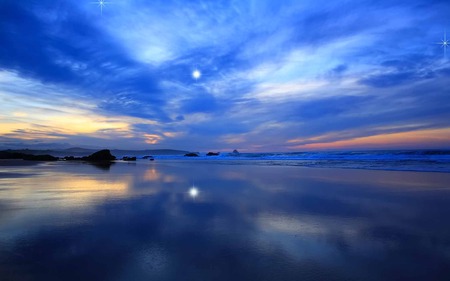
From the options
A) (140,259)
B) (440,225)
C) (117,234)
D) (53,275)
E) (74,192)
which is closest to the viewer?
(53,275)

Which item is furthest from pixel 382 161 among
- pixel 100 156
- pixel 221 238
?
pixel 100 156

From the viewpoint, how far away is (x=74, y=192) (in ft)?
23.4

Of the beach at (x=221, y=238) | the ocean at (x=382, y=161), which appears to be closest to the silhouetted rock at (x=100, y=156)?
the ocean at (x=382, y=161)

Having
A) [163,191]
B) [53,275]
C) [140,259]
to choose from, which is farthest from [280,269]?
[163,191]

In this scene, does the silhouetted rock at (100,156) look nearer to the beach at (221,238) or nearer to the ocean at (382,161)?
the ocean at (382,161)

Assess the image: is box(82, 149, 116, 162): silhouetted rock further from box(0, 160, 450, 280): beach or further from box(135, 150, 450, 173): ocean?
box(0, 160, 450, 280): beach

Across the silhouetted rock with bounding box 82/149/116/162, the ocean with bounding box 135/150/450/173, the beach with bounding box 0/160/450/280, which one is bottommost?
the beach with bounding box 0/160/450/280

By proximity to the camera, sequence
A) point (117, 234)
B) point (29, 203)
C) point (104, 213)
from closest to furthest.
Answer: point (117, 234) → point (104, 213) → point (29, 203)

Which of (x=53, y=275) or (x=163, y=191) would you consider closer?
(x=53, y=275)

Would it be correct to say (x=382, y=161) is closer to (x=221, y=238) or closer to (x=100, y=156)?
(x=221, y=238)

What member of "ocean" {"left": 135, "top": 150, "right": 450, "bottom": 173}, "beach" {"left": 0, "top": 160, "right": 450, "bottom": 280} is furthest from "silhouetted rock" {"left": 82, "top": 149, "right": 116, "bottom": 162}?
"beach" {"left": 0, "top": 160, "right": 450, "bottom": 280}

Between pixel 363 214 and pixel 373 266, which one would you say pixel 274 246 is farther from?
pixel 363 214

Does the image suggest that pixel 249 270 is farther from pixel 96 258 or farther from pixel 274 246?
pixel 96 258

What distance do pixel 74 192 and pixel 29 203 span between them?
149cm
